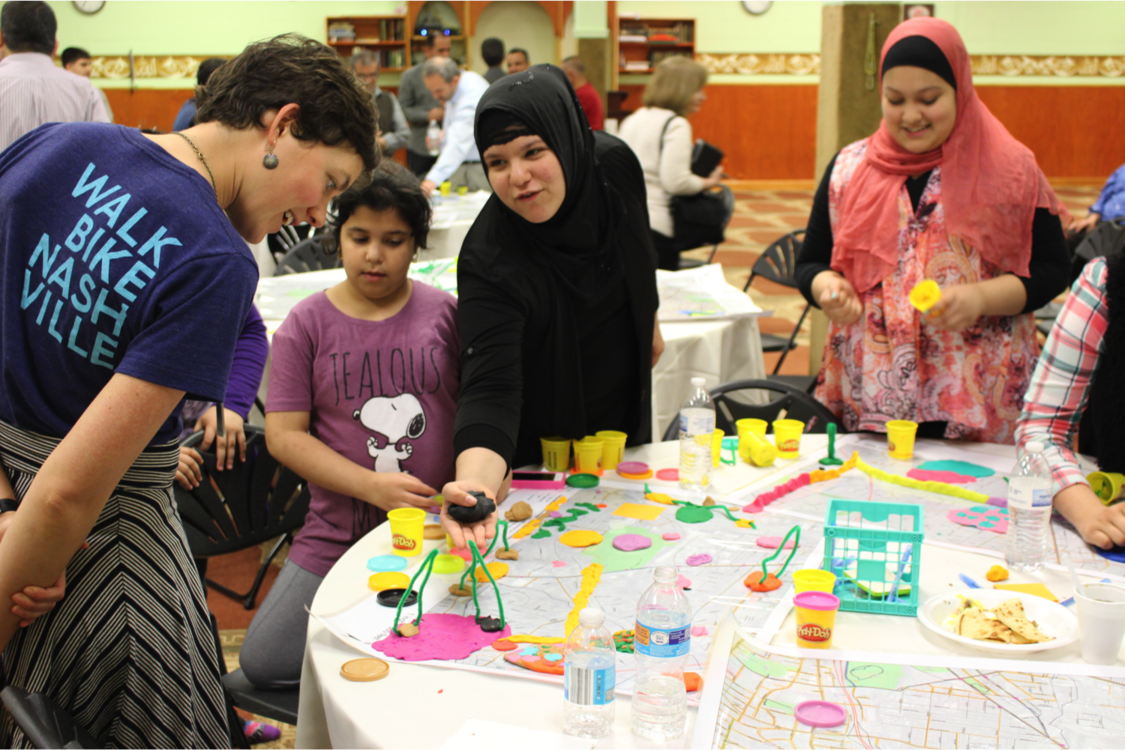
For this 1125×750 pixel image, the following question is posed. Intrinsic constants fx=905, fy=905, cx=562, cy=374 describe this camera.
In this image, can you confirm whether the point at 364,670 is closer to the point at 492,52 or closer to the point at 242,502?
the point at 242,502

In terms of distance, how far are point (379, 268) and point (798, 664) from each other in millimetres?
1320

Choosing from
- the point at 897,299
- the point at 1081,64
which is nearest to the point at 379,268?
the point at 897,299

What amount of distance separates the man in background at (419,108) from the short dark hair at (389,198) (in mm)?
6227

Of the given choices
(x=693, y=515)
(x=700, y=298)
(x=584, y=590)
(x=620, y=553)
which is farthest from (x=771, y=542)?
(x=700, y=298)

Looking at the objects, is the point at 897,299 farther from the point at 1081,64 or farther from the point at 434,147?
the point at 1081,64

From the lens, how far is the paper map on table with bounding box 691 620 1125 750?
1161mm

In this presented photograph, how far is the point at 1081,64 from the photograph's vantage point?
13.0 m

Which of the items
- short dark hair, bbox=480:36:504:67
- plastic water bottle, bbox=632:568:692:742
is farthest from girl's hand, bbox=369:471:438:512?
short dark hair, bbox=480:36:504:67

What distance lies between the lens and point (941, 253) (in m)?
2.29

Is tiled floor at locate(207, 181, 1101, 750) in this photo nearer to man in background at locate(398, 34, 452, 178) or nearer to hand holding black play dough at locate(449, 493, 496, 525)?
hand holding black play dough at locate(449, 493, 496, 525)

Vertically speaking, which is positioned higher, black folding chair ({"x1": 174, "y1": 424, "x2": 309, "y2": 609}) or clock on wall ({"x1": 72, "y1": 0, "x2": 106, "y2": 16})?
clock on wall ({"x1": 72, "y1": 0, "x2": 106, "y2": 16})

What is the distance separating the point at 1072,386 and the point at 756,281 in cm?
683

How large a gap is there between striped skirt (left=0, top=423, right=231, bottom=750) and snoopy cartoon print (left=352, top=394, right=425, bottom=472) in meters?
0.68

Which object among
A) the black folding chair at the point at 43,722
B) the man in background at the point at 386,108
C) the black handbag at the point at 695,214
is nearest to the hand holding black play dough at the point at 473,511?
the black folding chair at the point at 43,722
